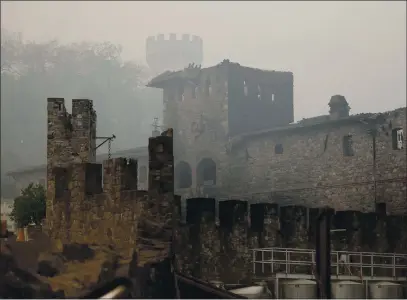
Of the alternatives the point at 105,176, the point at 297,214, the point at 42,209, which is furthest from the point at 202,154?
the point at 105,176

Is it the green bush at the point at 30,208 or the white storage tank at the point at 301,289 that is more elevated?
the green bush at the point at 30,208

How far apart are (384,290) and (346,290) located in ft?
3.21

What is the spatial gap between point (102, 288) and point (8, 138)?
1462cm

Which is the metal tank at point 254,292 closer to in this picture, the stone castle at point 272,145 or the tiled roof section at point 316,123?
the stone castle at point 272,145

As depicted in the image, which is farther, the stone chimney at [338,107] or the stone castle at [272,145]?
the stone chimney at [338,107]

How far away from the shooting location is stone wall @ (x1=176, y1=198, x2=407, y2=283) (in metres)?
14.6

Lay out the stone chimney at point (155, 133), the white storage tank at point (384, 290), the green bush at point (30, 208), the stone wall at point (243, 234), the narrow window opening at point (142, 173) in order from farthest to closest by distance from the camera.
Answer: the stone chimney at point (155, 133)
the narrow window opening at point (142, 173)
the green bush at point (30, 208)
the stone wall at point (243, 234)
the white storage tank at point (384, 290)

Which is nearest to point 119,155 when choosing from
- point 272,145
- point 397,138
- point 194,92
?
point 272,145

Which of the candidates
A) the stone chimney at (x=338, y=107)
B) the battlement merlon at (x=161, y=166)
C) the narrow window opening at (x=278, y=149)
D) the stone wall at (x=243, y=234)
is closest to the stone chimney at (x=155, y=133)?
the narrow window opening at (x=278, y=149)

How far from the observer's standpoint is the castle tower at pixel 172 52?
23.4 metres

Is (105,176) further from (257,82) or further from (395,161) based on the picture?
(257,82)

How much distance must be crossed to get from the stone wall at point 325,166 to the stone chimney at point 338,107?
28.6 inches

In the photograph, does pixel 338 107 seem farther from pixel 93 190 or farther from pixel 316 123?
pixel 93 190

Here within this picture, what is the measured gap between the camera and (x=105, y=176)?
13.7m
